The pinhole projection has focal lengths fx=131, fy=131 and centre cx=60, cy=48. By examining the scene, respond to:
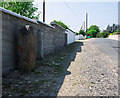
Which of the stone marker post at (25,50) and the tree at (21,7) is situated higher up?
the tree at (21,7)

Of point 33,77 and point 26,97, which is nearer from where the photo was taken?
point 26,97

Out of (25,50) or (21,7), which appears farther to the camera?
(21,7)

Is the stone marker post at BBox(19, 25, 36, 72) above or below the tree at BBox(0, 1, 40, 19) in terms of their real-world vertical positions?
below

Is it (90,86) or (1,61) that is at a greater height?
(1,61)

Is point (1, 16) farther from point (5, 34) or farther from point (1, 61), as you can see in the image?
point (1, 61)

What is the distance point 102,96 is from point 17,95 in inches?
77.1

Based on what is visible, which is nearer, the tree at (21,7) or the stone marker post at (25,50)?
the stone marker post at (25,50)

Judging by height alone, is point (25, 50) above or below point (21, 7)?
below

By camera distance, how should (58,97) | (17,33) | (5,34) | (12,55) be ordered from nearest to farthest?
1. (58,97)
2. (5,34)
3. (12,55)
4. (17,33)

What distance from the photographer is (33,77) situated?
4.27 metres

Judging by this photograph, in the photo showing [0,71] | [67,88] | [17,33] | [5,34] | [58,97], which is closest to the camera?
[58,97]

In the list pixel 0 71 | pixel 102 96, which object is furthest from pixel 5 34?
pixel 102 96

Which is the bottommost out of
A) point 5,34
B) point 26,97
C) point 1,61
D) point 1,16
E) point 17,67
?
point 26,97

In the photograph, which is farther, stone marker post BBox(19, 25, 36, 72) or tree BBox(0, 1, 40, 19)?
tree BBox(0, 1, 40, 19)
